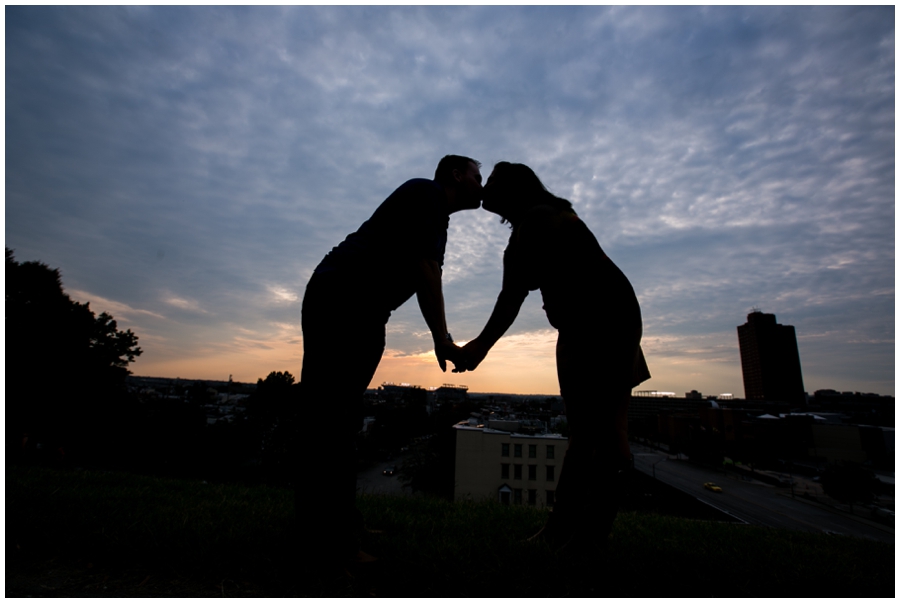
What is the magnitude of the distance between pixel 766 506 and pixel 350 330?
144 feet

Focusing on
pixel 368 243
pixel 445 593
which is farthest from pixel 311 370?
pixel 445 593

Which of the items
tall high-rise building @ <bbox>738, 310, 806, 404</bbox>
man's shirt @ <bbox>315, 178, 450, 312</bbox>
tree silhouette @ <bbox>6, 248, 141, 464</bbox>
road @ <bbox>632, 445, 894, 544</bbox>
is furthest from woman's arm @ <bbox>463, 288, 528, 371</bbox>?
tall high-rise building @ <bbox>738, 310, 806, 404</bbox>

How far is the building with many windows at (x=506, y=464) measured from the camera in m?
29.7

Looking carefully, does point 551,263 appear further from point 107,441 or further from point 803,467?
point 803,467

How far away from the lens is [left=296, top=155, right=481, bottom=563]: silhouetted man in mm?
1794

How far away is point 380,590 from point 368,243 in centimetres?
158

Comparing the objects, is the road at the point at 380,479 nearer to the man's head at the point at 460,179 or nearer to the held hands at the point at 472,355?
the held hands at the point at 472,355

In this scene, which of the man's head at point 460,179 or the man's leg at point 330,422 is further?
the man's head at point 460,179

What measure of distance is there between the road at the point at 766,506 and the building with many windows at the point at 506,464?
42.3 ft

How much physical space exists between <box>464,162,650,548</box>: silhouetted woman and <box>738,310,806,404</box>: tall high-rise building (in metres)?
144

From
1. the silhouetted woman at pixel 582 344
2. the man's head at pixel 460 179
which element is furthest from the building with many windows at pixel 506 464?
the man's head at pixel 460 179

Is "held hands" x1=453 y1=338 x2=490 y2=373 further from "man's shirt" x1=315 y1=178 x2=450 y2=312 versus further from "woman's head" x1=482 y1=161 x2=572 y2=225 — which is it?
"woman's head" x1=482 y1=161 x2=572 y2=225

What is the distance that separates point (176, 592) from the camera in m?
1.54

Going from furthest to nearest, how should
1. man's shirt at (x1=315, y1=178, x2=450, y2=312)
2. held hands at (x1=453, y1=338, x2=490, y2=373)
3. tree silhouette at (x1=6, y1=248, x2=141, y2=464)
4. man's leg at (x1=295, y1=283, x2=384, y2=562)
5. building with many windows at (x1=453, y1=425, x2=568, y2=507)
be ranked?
1. building with many windows at (x1=453, y1=425, x2=568, y2=507)
2. tree silhouette at (x1=6, y1=248, x2=141, y2=464)
3. held hands at (x1=453, y1=338, x2=490, y2=373)
4. man's shirt at (x1=315, y1=178, x2=450, y2=312)
5. man's leg at (x1=295, y1=283, x2=384, y2=562)
